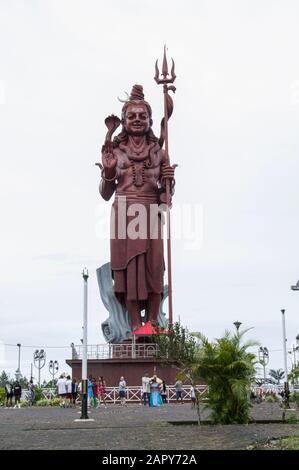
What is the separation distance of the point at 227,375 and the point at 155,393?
1127 cm

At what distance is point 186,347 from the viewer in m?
17.7

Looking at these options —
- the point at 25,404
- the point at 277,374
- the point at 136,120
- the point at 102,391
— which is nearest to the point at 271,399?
the point at 102,391

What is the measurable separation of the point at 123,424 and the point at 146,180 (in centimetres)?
2092

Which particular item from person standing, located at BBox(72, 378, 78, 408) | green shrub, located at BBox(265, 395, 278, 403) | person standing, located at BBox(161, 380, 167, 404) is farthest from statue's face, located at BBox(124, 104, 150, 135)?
green shrub, located at BBox(265, 395, 278, 403)

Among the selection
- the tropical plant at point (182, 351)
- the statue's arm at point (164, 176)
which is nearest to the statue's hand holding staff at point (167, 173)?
the statue's arm at point (164, 176)

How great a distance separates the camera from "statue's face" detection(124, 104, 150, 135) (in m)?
36.6

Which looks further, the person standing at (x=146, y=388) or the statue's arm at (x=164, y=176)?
the statue's arm at (x=164, y=176)

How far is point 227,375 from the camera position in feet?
55.0

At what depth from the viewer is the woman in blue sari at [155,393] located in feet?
89.7

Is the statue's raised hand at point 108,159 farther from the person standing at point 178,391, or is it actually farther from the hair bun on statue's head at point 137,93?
the person standing at point 178,391

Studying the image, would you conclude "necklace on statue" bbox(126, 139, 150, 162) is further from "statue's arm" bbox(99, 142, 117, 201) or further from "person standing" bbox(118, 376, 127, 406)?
"person standing" bbox(118, 376, 127, 406)

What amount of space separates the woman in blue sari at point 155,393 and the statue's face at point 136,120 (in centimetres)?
1378

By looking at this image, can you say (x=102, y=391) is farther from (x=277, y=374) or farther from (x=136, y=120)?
(x=277, y=374)

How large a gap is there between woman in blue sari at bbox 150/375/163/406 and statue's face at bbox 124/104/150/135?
13777 millimetres
